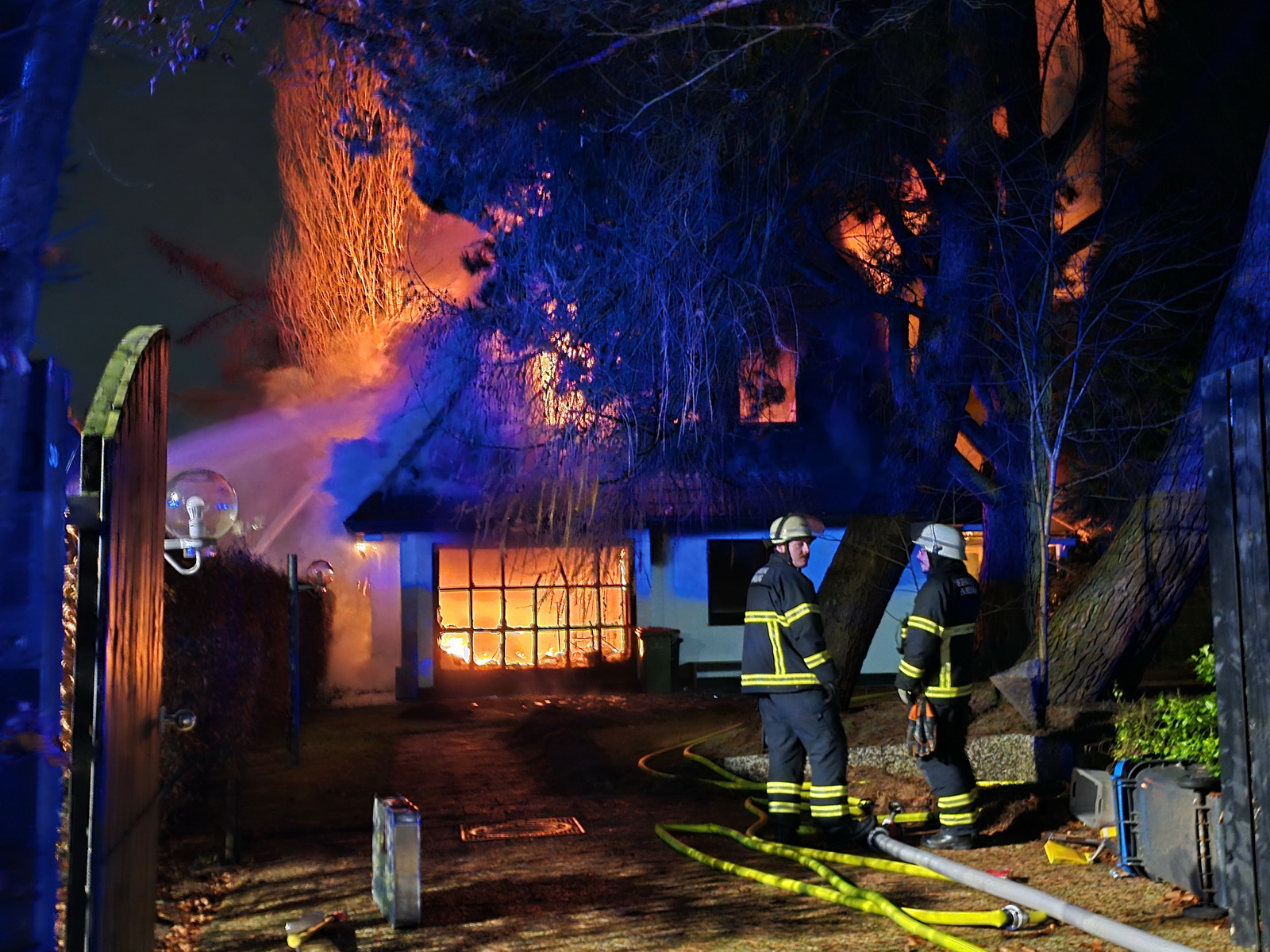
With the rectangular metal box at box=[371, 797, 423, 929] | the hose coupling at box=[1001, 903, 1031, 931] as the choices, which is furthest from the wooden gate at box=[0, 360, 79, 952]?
the hose coupling at box=[1001, 903, 1031, 931]

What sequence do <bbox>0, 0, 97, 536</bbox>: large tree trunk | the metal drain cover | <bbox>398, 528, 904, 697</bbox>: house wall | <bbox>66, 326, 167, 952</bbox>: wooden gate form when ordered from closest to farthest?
<bbox>0, 0, 97, 536</bbox>: large tree trunk < <bbox>66, 326, 167, 952</bbox>: wooden gate < the metal drain cover < <bbox>398, 528, 904, 697</bbox>: house wall

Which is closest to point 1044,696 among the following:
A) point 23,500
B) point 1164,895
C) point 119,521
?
point 1164,895

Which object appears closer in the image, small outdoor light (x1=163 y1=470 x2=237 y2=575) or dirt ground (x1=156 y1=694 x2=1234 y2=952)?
small outdoor light (x1=163 y1=470 x2=237 y2=575)

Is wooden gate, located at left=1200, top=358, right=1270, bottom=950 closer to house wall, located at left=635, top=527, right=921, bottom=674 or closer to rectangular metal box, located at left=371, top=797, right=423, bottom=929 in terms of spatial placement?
rectangular metal box, located at left=371, top=797, right=423, bottom=929

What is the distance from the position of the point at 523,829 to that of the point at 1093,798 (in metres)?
3.44

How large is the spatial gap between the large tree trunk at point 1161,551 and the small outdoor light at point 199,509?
6.25m

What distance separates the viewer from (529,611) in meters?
17.0

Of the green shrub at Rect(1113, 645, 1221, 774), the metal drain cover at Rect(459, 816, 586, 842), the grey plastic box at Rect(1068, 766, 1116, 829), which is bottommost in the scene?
the metal drain cover at Rect(459, 816, 586, 842)

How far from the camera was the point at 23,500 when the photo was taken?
2.06 m

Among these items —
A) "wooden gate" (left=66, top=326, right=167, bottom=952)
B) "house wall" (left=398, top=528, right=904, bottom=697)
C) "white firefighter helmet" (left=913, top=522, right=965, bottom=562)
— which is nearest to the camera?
"wooden gate" (left=66, top=326, right=167, bottom=952)

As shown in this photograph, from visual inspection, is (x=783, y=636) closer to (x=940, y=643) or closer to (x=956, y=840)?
(x=940, y=643)

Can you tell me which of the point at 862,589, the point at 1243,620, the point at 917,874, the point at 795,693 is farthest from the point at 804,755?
the point at 862,589

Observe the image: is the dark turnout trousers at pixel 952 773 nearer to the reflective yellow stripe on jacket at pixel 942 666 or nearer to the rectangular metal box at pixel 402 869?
the reflective yellow stripe on jacket at pixel 942 666

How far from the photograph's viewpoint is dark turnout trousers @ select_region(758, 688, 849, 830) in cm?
670
